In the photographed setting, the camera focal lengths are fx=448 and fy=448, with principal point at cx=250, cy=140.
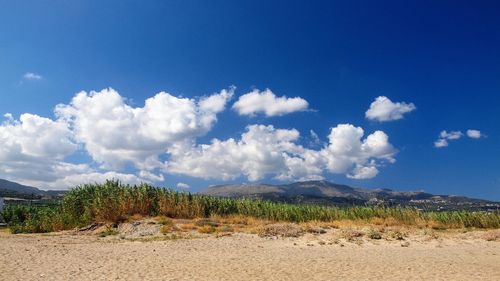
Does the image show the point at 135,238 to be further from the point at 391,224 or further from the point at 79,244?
the point at 391,224

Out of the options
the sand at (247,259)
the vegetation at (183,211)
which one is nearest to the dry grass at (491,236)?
the sand at (247,259)

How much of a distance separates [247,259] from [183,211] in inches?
548

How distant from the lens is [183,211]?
28953 millimetres

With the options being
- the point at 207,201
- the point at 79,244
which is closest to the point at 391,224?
the point at 207,201

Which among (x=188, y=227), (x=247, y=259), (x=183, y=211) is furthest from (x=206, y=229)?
(x=247, y=259)

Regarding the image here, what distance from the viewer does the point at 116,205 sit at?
27766 mm

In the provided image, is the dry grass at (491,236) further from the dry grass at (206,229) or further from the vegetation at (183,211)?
the dry grass at (206,229)

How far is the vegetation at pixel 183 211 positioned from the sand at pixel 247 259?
6.21 metres

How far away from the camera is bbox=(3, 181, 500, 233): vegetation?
90.8ft

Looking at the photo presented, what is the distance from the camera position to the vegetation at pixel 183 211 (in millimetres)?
27688

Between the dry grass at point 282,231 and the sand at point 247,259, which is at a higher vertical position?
the dry grass at point 282,231

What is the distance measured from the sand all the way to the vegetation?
6.21m

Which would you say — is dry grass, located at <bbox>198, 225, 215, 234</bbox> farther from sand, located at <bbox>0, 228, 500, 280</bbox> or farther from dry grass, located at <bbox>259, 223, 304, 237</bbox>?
dry grass, located at <bbox>259, 223, 304, 237</bbox>

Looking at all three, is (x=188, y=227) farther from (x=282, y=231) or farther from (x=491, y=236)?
(x=491, y=236)
